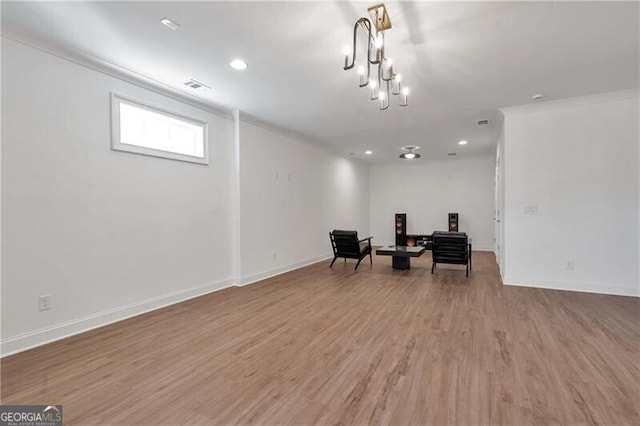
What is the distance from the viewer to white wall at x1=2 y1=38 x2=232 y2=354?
247 cm

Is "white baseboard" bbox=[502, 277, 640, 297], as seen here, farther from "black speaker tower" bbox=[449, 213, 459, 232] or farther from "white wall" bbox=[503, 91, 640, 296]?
"black speaker tower" bbox=[449, 213, 459, 232]

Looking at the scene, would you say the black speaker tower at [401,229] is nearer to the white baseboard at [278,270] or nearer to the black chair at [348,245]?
the white baseboard at [278,270]

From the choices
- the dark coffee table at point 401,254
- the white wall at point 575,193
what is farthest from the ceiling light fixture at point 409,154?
the white wall at point 575,193

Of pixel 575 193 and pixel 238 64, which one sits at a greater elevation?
pixel 238 64

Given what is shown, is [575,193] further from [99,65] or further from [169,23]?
[99,65]

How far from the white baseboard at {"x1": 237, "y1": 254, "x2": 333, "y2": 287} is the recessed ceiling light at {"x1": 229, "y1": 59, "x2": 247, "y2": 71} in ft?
9.90

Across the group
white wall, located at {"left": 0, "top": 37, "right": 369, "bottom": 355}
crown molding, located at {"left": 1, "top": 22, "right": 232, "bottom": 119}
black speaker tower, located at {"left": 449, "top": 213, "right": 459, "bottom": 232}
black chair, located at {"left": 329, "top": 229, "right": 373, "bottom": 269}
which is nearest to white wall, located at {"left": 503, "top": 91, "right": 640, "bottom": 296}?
black chair, located at {"left": 329, "top": 229, "right": 373, "bottom": 269}

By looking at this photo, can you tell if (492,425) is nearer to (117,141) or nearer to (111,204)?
(111,204)

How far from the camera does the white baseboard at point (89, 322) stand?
2.46 meters

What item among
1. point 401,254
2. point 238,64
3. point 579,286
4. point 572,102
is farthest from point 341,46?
point 579,286

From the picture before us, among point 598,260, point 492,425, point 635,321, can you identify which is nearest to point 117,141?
point 492,425

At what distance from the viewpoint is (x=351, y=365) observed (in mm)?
2225

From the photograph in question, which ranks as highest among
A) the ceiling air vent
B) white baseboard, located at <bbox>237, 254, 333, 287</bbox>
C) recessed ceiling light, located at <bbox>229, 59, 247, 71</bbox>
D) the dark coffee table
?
the ceiling air vent

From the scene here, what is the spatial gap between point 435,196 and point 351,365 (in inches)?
303
